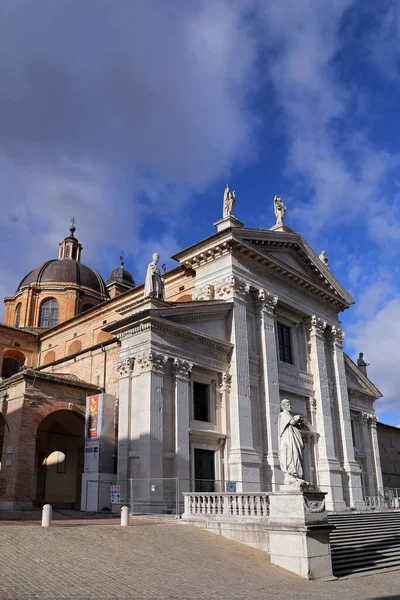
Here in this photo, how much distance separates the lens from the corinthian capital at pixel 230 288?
2419 centimetres

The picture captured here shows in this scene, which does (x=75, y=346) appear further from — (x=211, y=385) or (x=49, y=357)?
(x=211, y=385)

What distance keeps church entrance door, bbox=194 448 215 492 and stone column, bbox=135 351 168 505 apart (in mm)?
2135

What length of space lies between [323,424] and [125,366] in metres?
11.8

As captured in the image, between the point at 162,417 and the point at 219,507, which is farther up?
the point at 162,417

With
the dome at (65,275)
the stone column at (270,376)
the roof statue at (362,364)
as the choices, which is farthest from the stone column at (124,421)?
the dome at (65,275)

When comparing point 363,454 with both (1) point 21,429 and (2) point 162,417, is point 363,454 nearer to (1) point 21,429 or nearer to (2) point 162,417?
(2) point 162,417

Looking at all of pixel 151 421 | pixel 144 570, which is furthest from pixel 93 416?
pixel 144 570

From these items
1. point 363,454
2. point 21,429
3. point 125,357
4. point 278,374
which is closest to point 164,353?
point 125,357

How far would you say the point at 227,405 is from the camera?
74.6ft

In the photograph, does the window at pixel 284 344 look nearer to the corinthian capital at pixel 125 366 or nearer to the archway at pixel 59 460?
the corinthian capital at pixel 125 366

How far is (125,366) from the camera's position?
20797 mm

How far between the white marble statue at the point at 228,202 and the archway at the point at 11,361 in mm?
18615

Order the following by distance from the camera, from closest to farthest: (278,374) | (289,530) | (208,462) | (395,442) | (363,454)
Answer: (289,530), (208,462), (278,374), (363,454), (395,442)

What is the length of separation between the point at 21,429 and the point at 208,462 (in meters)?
7.08
